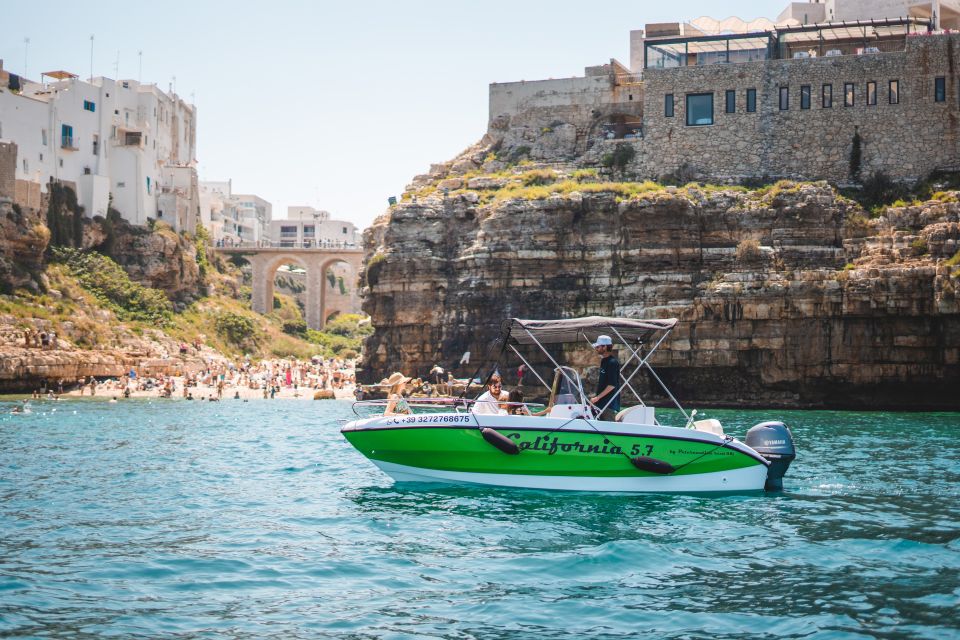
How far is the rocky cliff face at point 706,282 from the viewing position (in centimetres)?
4728

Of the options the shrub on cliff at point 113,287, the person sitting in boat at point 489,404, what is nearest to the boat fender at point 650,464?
the person sitting in boat at point 489,404

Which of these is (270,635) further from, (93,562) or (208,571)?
(93,562)

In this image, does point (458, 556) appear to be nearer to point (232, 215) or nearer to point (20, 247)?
point (20, 247)

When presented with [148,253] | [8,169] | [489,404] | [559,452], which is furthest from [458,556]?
[148,253]

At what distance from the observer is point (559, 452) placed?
1902 centimetres

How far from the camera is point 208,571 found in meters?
13.1

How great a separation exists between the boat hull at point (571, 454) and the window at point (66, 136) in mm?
68832

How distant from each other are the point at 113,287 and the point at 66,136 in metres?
12.5

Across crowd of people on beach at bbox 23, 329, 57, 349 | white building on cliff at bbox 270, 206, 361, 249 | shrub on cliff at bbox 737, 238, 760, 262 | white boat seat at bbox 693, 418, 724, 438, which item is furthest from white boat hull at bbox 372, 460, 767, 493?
white building on cliff at bbox 270, 206, 361, 249

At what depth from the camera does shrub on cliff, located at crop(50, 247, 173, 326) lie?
77062mm

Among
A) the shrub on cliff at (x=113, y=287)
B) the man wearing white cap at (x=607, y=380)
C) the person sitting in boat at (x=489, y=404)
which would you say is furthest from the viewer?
the shrub on cliff at (x=113, y=287)

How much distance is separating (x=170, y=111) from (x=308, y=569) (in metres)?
93.6

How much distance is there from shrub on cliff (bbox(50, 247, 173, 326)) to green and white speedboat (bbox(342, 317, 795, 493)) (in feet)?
204

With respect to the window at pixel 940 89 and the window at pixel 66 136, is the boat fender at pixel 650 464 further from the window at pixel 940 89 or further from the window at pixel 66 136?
the window at pixel 66 136
